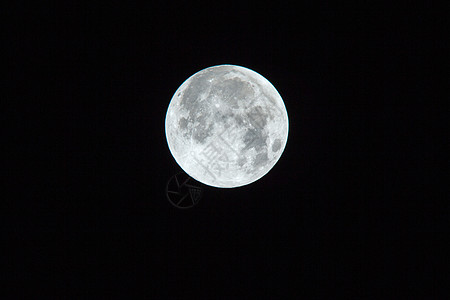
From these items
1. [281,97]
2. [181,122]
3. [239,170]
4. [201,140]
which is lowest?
[239,170]

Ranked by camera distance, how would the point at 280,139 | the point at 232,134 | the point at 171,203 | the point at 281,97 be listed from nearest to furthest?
the point at 232,134 → the point at 280,139 → the point at 281,97 → the point at 171,203

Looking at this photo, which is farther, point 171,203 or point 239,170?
point 171,203

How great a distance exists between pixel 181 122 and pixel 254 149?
3.04ft

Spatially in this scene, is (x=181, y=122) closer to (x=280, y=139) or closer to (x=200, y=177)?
(x=200, y=177)

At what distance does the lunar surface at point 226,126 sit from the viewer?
11.4 feet

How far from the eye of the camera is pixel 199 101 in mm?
3564

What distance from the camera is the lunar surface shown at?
347 cm

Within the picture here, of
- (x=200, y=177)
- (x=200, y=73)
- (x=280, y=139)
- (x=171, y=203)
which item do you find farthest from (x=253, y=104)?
(x=171, y=203)

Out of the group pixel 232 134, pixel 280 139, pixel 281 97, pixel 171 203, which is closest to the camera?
pixel 232 134

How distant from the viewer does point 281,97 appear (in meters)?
4.10

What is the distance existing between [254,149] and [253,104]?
52 centimetres

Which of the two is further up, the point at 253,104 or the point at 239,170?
Result: the point at 253,104

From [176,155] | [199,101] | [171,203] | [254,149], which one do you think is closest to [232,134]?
[254,149]

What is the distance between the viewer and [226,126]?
11.3 feet
